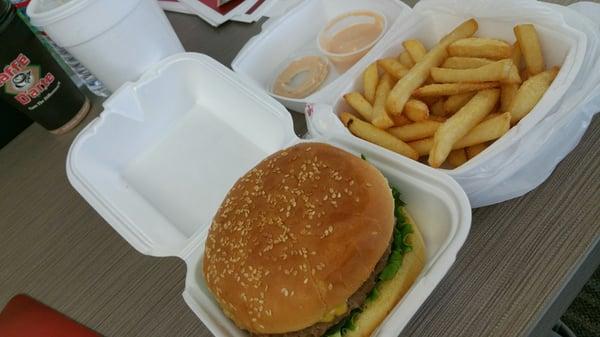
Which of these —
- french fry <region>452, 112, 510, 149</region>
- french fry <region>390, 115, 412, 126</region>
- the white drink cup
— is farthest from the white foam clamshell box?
the white drink cup

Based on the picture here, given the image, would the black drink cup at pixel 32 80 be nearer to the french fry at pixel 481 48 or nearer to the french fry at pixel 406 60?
the french fry at pixel 406 60

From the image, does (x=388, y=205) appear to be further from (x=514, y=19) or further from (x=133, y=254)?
(x=133, y=254)

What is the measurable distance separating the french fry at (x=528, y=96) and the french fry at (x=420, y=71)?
210mm

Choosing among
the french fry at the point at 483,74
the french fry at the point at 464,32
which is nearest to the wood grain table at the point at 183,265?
the french fry at the point at 483,74

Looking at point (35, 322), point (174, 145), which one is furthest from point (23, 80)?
point (35, 322)

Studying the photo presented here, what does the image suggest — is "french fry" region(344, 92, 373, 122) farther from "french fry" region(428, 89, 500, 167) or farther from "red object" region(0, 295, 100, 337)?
"red object" region(0, 295, 100, 337)

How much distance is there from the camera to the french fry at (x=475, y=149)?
110 centimetres

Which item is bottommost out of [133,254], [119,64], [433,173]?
[133,254]

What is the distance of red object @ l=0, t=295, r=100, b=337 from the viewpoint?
1261 millimetres

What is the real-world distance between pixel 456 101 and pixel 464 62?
9cm

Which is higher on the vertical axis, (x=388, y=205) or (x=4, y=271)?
(x=388, y=205)

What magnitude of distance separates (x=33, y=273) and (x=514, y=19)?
140cm

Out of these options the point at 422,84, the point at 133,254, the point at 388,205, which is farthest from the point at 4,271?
the point at 422,84

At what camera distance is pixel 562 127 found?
1.01 meters
